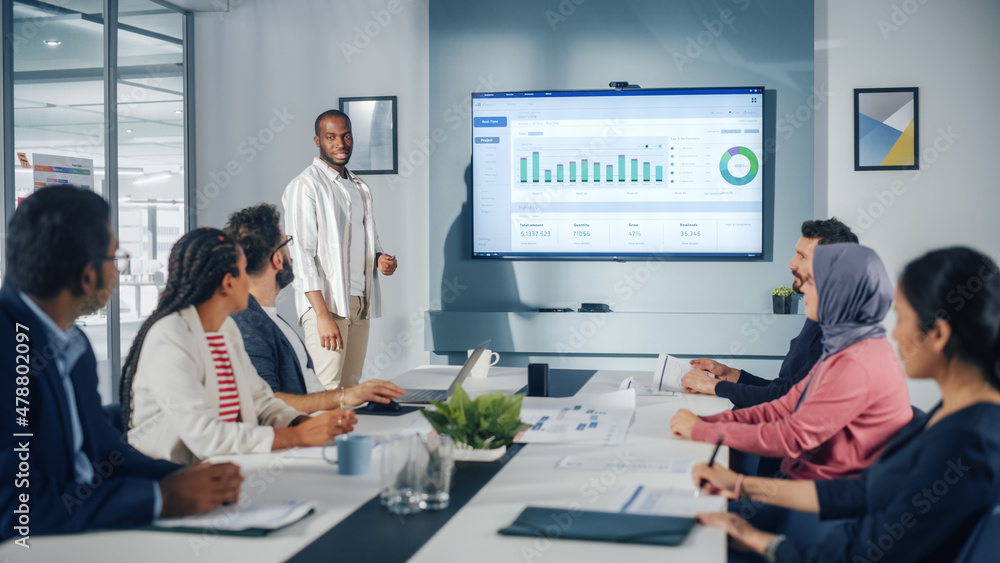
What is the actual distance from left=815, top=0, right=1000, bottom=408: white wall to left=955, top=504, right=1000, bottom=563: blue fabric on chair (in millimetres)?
3497

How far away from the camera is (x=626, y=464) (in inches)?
68.6

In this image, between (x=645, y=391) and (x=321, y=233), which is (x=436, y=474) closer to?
(x=645, y=391)

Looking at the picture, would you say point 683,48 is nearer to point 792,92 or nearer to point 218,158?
point 792,92

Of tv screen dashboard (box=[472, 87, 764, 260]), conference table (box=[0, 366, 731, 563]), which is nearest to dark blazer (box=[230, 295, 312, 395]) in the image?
conference table (box=[0, 366, 731, 563])

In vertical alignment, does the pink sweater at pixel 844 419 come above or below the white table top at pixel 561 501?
above

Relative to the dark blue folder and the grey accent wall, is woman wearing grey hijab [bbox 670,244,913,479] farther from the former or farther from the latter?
the grey accent wall

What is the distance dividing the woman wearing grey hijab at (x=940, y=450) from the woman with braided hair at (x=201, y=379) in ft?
3.39

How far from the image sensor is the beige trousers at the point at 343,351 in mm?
3607

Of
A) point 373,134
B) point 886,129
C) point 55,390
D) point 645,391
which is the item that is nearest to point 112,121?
point 373,134

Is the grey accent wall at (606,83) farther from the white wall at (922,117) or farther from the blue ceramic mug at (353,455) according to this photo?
the blue ceramic mug at (353,455)

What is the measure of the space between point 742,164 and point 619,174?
663 mm

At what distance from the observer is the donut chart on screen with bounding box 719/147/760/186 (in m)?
4.32

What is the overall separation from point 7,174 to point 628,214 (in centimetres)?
306

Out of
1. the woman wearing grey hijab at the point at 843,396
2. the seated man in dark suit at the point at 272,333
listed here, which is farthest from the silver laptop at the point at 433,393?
the woman wearing grey hijab at the point at 843,396
